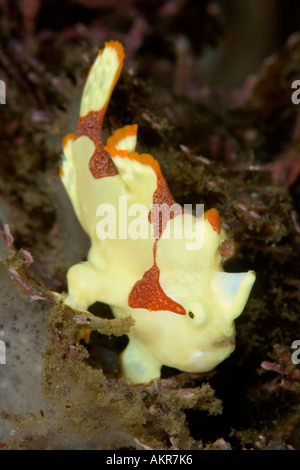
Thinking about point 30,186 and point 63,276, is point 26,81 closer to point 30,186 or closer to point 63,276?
point 30,186

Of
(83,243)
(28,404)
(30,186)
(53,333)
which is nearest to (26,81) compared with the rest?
(30,186)

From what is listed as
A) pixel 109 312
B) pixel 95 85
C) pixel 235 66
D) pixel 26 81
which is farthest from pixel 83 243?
pixel 235 66

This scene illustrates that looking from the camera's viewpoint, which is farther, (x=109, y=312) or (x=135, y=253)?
(x=109, y=312)

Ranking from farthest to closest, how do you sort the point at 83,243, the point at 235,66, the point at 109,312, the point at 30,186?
the point at 235,66
the point at 30,186
the point at 83,243
the point at 109,312

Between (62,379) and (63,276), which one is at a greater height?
(63,276)

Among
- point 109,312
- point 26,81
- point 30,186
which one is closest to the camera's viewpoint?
point 109,312

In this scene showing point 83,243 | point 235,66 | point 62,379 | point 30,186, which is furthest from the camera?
point 235,66
